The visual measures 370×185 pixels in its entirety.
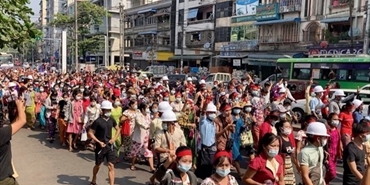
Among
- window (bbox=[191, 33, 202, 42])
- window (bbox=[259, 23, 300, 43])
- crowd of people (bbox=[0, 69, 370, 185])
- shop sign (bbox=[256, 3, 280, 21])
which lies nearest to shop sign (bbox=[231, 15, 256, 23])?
shop sign (bbox=[256, 3, 280, 21])

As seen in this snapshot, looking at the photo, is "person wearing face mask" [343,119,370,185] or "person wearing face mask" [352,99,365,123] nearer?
"person wearing face mask" [343,119,370,185]

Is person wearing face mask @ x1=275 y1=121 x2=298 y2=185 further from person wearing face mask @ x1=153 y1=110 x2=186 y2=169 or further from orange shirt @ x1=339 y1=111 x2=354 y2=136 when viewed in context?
orange shirt @ x1=339 y1=111 x2=354 y2=136

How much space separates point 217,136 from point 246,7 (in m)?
31.1

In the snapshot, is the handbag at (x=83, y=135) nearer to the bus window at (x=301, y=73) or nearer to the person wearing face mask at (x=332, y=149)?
the person wearing face mask at (x=332, y=149)

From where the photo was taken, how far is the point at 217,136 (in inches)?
240

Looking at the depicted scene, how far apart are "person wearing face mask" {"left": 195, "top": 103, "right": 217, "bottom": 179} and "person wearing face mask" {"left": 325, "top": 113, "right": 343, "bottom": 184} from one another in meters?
1.66

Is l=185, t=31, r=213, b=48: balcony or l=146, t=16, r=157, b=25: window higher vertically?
l=146, t=16, r=157, b=25: window

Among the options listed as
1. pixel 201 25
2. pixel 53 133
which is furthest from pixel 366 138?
pixel 201 25

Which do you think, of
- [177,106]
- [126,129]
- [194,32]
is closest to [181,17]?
[194,32]

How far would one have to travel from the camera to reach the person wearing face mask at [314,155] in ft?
13.6

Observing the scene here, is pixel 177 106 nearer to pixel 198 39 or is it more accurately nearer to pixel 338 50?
pixel 338 50

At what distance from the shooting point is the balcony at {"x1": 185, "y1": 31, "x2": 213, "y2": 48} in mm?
40625

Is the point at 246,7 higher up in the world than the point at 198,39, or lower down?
higher up

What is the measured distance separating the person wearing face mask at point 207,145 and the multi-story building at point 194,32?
3401 centimetres
